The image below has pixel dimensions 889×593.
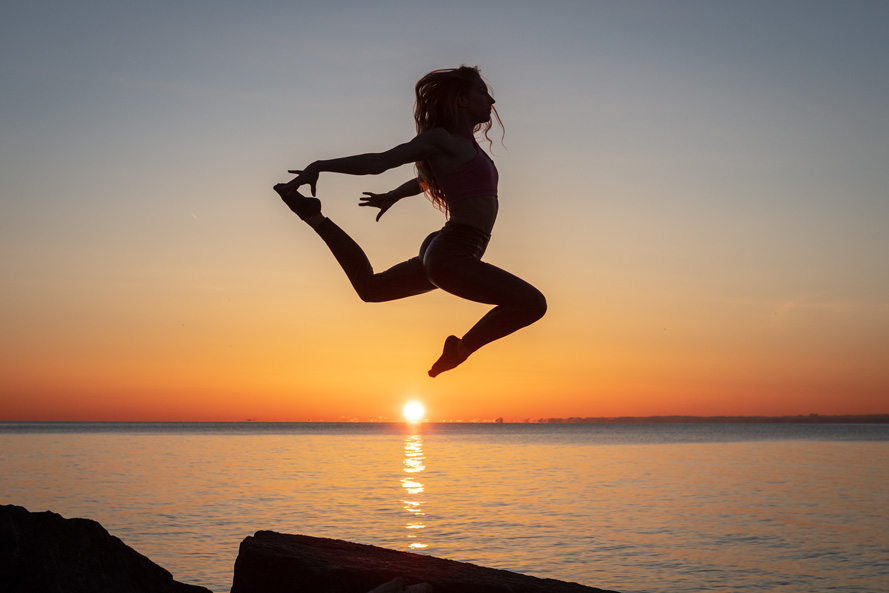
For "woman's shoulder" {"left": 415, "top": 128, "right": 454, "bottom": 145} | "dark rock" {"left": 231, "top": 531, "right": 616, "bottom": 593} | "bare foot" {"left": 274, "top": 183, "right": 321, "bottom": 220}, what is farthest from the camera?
"dark rock" {"left": 231, "top": 531, "right": 616, "bottom": 593}

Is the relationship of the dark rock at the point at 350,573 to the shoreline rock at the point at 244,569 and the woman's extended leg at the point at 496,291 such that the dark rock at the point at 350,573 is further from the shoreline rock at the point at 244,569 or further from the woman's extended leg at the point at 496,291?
the woman's extended leg at the point at 496,291

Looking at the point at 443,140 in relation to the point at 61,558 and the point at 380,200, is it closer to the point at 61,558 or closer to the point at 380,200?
the point at 380,200

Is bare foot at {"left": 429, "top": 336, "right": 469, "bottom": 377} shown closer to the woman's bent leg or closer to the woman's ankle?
the woman's bent leg

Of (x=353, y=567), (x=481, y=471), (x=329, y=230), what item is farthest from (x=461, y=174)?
(x=481, y=471)

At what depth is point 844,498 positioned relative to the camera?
43656mm

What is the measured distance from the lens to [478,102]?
6.36 meters

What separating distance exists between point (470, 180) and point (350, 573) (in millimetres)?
A: 3919

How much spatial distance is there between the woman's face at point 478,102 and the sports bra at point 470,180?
32 centimetres

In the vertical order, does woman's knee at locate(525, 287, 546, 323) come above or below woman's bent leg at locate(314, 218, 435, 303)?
below

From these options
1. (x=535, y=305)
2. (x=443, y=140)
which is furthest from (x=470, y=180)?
(x=535, y=305)

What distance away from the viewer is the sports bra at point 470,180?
6.12 meters

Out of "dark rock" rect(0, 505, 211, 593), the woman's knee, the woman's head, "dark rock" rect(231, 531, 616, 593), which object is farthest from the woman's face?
"dark rock" rect(0, 505, 211, 593)

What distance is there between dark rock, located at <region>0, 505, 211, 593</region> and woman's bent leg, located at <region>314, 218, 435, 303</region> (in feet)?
11.5

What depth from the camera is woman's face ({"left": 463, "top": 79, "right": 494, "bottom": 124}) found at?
6336 mm
